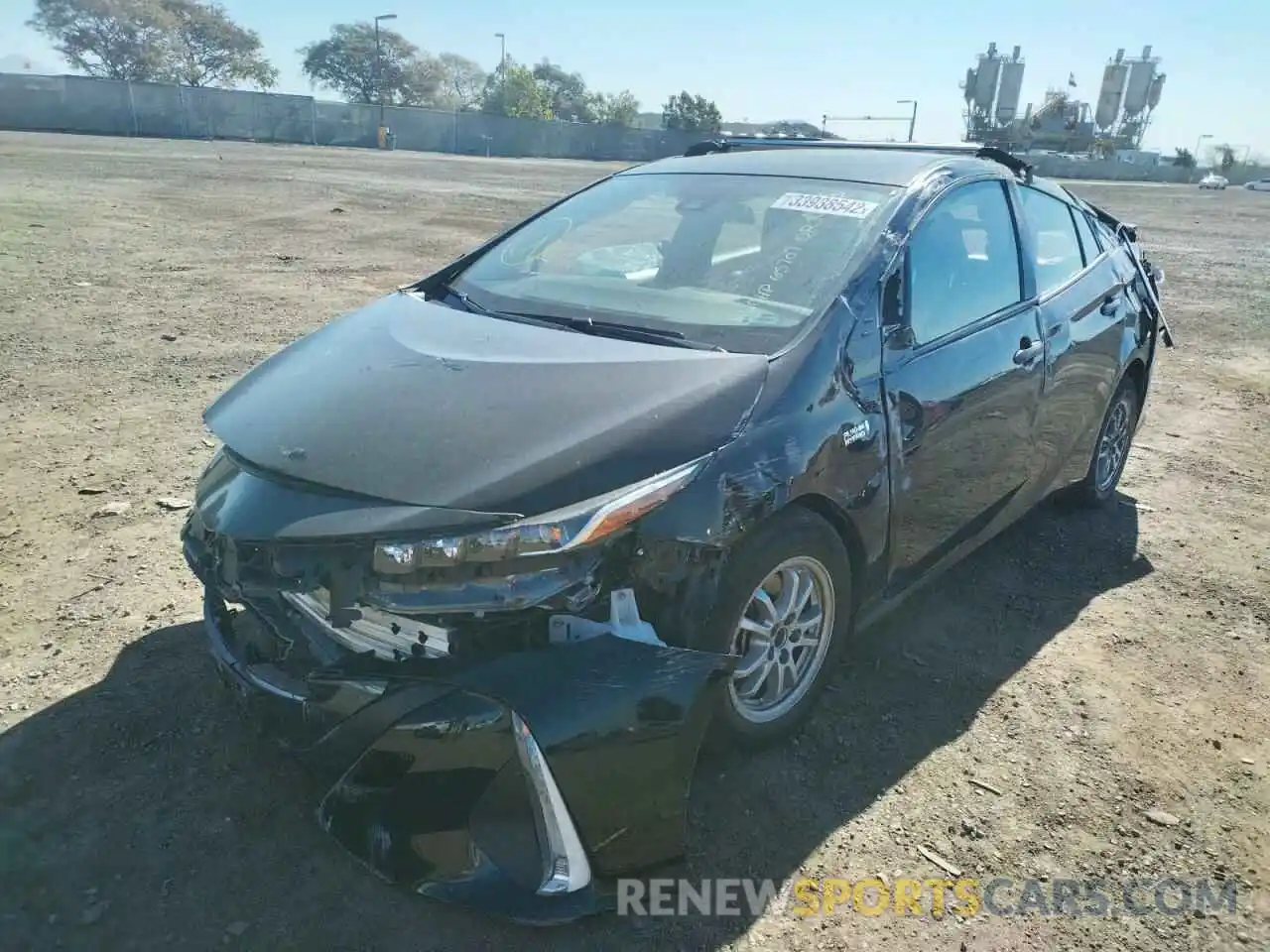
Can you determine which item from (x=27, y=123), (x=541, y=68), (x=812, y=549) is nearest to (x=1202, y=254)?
(x=812, y=549)

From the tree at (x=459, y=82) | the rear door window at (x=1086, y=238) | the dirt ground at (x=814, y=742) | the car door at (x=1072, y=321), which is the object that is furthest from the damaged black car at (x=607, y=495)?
the tree at (x=459, y=82)

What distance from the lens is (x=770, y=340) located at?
8.77 feet

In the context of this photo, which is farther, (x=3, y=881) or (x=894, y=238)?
(x=894, y=238)

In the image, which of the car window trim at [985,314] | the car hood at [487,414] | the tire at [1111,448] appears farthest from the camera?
the tire at [1111,448]

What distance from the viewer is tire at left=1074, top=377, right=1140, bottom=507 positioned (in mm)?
4602

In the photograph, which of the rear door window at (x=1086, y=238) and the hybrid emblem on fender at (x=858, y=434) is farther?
the rear door window at (x=1086, y=238)

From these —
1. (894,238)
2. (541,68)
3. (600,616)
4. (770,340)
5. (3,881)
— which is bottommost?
(3,881)

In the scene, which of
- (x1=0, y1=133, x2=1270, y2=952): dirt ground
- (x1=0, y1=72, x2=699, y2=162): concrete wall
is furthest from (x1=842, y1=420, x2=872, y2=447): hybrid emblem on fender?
(x1=0, y1=72, x2=699, y2=162): concrete wall

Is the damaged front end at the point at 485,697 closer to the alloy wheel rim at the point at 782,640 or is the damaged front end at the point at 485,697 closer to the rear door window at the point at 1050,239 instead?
the alloy wheel rim at the point at 782,640

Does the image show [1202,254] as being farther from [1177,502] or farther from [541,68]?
[541,68]

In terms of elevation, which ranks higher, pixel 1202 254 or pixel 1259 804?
pixel 1202 254

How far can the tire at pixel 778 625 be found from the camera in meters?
2.33

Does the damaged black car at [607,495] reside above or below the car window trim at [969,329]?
below

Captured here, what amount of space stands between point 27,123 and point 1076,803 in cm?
4983
